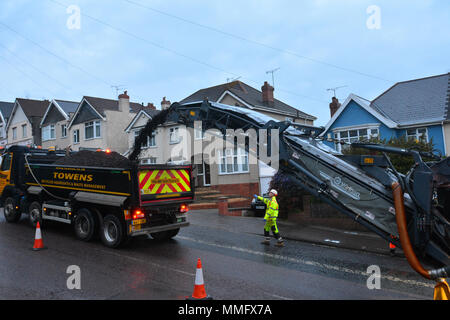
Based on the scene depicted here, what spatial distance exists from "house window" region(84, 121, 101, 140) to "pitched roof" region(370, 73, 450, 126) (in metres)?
24.3

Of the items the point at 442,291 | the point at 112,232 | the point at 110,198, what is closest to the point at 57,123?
the point at 112,232

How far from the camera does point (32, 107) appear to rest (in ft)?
141

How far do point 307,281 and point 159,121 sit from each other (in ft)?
19.4

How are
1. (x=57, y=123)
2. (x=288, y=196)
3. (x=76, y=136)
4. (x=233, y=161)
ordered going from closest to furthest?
(x=288, y=196) < (x=233, y=161) < (x=76, y=136) < (x=57, y=123)

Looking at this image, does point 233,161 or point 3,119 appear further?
point 3,119

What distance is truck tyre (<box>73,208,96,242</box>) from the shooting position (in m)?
9.33

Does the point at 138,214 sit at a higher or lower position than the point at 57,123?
lower

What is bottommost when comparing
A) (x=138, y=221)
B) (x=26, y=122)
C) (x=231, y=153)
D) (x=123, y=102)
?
(x=138, y=221)

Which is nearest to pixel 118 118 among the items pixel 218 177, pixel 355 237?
pixel 218 177

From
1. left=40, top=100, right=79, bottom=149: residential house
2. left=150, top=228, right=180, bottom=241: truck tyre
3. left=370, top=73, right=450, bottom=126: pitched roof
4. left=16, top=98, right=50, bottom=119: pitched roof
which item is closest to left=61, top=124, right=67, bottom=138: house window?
left=40, top=100, right=79, bottom=149: residential house

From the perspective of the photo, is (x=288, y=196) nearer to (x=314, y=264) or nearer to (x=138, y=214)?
(x=314, y=264)

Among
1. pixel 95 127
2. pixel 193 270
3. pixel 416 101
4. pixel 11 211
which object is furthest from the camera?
pixel 95 127

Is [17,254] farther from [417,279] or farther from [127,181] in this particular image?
[417,279]

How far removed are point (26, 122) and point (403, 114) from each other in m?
40.7
